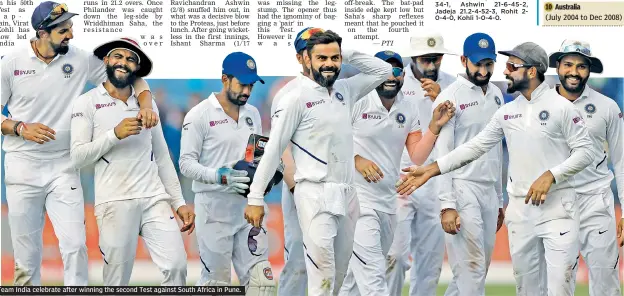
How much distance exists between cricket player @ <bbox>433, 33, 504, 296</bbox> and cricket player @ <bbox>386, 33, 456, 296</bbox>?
0.38 meters

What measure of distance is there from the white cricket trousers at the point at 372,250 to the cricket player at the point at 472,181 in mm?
638

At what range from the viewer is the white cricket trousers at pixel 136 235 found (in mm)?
13617

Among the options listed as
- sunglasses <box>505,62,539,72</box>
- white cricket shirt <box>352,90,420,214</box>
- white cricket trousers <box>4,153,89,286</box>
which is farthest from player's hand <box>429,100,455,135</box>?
white cricket trousers <box>4,153,89,286</box>

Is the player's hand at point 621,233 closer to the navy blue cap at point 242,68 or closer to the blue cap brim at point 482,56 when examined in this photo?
the blue cap brim at point 482,56

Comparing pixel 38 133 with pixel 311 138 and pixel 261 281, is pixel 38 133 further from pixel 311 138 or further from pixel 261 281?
pixel 311 138

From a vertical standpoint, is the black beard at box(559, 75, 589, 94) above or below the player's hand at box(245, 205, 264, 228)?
above

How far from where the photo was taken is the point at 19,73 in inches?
586

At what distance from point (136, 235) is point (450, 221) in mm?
3328

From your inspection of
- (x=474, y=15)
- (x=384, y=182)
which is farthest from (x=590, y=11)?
(x=384, y=182)

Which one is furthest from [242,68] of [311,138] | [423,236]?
[423,236]

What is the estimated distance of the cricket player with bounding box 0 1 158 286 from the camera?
1461cm

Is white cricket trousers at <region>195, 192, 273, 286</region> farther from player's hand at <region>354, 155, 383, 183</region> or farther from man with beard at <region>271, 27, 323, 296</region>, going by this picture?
player's hand at <region>354, 155, 383, 183</region>

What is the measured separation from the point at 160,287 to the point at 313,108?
2413 millimetres

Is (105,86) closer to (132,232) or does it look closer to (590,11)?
(132,232)
